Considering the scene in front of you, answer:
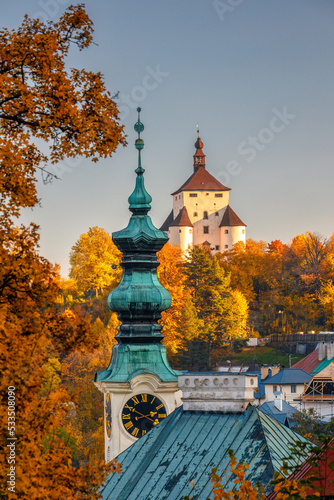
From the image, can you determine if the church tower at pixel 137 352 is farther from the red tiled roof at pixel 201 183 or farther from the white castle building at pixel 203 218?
the red tiled roof at pixel 201 183

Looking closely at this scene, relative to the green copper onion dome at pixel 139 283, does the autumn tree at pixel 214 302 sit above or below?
above

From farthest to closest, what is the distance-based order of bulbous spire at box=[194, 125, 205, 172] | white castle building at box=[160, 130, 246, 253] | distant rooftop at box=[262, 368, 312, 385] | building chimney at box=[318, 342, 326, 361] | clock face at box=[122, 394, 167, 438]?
bulbous spire at box=[194, 125, 205, 172] < white castle building at box=[160, 130, 246, 253] < building chimney at box=[318, 342, 326, 361] < distant rooftop at box=[262, 368, 312, 385] < clock face at box=[122, 394, 167, 438]

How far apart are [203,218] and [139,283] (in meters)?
108

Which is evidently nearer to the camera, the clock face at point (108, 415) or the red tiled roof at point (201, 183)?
the clock face at point (108, 415)

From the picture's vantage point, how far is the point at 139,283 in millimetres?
35719

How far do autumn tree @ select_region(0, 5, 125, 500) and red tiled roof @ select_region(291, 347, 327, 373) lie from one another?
75793mm

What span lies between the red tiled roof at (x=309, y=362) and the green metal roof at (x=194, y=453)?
61.4m

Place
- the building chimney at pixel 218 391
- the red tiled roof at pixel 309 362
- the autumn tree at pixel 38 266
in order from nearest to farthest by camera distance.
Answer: the autumn tree at pixel 38 266, the building chimney at pixel 218 391, the red tiled roof at pixel 309 362

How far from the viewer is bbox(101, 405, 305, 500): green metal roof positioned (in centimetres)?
2272

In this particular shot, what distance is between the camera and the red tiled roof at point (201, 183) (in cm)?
14625

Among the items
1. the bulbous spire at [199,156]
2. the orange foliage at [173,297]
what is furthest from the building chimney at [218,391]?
the bulbous spire at [199,156]

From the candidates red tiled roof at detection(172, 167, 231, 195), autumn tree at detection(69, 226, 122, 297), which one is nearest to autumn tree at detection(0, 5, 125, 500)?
autumn tree at detection(69, 226, 122, 297)

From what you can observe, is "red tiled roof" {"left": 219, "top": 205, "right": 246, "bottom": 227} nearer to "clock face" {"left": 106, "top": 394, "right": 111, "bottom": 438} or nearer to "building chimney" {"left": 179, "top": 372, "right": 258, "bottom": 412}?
"clock face" {"left": 106, "top": 394, "right": 111, "bottom": 438}

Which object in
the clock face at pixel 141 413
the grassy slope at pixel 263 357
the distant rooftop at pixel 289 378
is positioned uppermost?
the grassy slope at pixel 263 357
